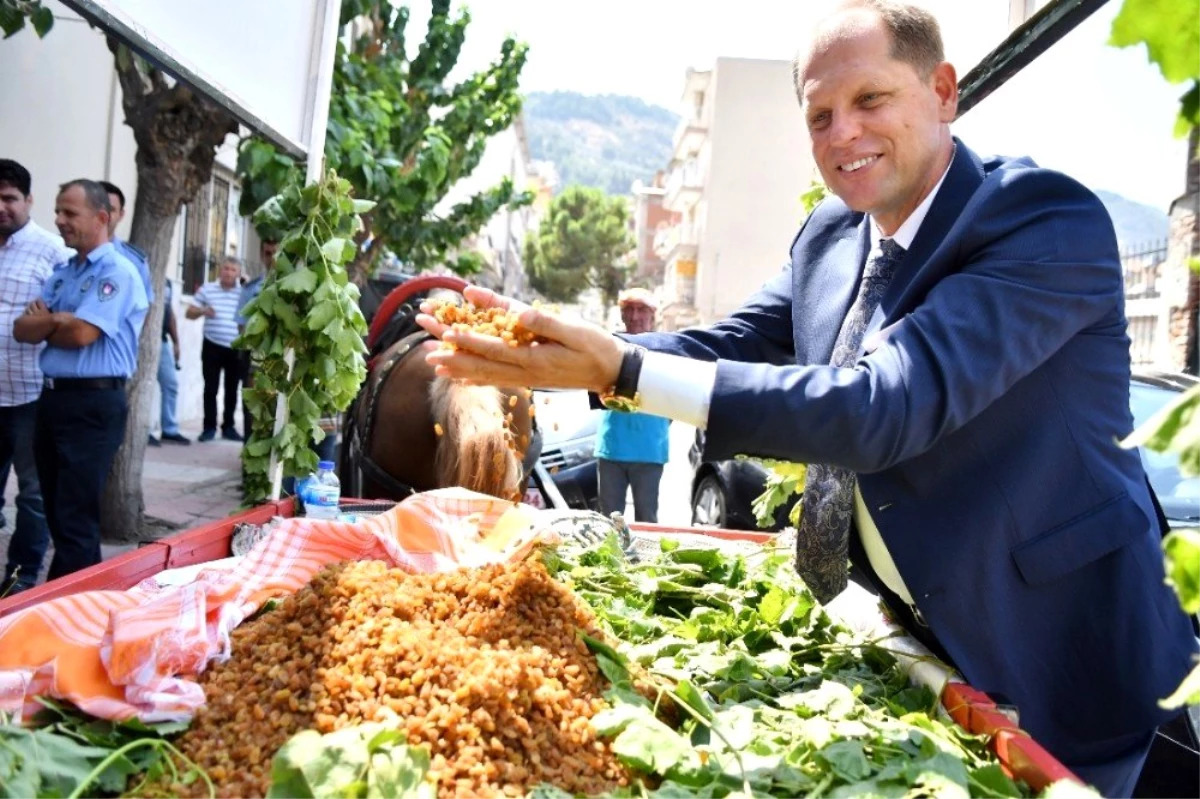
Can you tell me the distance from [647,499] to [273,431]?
4.37 m

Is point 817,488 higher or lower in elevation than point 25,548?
higher

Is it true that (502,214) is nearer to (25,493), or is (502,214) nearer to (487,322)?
(25,493)

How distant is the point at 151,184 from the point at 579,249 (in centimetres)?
7275

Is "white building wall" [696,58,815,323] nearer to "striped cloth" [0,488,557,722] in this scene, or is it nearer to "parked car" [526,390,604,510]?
"parked car" [526,390,604,510]

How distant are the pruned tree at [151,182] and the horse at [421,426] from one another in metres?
2.29

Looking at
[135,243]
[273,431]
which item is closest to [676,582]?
[273,431]

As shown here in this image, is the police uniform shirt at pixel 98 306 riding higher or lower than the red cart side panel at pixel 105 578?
higher

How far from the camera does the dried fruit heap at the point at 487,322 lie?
6.54ft

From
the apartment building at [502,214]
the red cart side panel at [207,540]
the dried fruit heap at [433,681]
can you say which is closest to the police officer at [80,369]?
the red cart side panel at [207,540]

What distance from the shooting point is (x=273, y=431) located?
12.9 feet

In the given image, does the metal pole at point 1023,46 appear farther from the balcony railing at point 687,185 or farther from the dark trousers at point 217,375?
the balcony railing at point 687,185

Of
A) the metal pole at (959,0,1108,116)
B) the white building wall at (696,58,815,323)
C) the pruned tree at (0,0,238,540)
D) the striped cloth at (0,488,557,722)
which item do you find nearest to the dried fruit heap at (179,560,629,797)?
the striped cloth at (0,488,557,722)

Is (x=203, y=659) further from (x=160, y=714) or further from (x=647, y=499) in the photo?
(x=647, y=499)

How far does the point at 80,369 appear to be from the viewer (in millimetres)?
5461
